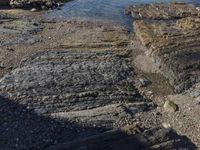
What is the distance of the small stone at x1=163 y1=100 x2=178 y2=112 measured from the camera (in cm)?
1501

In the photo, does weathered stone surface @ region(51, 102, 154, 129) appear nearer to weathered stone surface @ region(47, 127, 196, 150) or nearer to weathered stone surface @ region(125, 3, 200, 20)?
weathered stone surface @ region(47, 127, 196, 150)

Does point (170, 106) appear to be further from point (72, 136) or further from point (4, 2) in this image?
point (4, 2)

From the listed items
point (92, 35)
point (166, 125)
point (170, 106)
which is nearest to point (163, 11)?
point (92, 35)

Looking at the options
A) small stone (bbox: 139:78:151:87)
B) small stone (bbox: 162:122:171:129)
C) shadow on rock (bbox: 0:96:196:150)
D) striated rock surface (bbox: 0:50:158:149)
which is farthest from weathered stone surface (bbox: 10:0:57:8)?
small stone (bbox: 162:122:171:129)

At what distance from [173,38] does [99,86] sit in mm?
5764

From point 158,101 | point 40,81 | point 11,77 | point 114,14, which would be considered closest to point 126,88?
point 158,101

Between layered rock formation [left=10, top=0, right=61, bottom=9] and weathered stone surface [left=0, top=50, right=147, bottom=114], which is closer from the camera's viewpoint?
weathered stone surface [left=0, top=50, right=147, bottom=114]

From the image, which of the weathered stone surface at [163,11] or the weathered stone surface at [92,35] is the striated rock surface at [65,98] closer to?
the weathered stone surface at [92,35]

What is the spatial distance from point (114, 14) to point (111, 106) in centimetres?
1345

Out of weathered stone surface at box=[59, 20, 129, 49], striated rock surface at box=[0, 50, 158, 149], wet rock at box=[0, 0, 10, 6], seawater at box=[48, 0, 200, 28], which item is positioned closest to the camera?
striated rock surface at box=[0, 50, 158, 149]

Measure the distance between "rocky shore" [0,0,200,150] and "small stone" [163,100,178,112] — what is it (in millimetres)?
32

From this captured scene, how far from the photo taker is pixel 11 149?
12242 millimetres

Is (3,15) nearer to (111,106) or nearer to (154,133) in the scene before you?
(111,106)

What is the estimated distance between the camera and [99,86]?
53.9 feet
